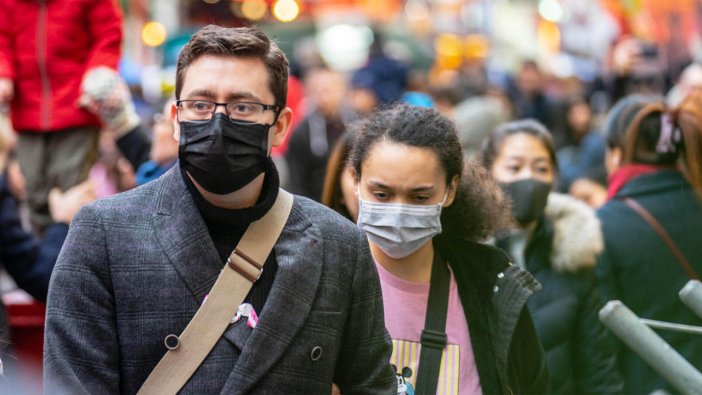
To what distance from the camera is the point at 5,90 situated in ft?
21.6

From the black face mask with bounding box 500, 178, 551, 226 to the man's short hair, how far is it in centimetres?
240

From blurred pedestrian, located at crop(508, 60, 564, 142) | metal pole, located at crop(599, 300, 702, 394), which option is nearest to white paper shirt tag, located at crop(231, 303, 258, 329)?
metal pole, located at crop(599, 300, 702, 394)

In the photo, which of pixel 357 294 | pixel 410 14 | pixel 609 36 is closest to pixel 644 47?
pixel 357 294

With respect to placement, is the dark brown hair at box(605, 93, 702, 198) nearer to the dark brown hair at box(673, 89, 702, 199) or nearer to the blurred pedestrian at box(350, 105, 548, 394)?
the dark brown hair at box(673, 89, 702, 199)

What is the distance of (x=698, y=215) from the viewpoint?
6.23 metres

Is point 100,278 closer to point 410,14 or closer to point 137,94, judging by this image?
point 137,94

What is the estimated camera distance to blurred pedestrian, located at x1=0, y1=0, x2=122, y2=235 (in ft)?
22.5

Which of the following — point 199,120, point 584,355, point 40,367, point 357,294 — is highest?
point 199,120

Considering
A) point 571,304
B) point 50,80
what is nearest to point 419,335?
point 571,304

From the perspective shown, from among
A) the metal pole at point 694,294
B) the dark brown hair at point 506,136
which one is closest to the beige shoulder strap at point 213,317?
the metal pole at point 694,294

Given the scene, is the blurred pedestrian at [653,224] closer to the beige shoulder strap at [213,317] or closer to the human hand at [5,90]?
the beige shoulder strap at [213,317]

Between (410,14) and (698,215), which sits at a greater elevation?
(410,14)

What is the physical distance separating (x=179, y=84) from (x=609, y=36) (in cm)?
2122

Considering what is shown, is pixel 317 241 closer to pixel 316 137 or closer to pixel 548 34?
pixel 316 137
